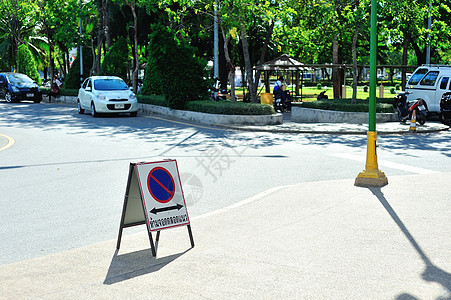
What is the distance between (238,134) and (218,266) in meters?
12.5

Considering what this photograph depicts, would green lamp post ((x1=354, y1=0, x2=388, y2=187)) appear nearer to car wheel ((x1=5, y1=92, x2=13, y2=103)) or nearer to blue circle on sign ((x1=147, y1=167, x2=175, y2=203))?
blue circle on sign ((x1=147, y1=167, x2=175, y2=203))

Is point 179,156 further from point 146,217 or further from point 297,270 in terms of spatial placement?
point 297,270

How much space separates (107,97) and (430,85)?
1260 centimetres

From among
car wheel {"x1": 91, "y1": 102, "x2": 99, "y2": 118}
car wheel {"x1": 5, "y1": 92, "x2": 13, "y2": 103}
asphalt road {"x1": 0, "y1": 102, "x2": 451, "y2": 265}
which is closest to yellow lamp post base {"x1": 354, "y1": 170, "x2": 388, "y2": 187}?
asphalt road {"x1": 0, "y1": 102, "x2": 451, "y2": 265}

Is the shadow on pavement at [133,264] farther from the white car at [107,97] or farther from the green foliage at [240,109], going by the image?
the white car at [107,97]

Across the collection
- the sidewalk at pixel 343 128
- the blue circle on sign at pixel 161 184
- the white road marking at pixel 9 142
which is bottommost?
the sidewalk at pixel 343 128

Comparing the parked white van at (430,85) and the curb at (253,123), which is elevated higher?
the parked white van at (430,85)

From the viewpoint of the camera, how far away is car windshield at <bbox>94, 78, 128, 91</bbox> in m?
23.9

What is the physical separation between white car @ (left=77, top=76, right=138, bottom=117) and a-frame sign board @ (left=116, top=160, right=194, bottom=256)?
17.5 m

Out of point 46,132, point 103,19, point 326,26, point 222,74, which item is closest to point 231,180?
point 46,132

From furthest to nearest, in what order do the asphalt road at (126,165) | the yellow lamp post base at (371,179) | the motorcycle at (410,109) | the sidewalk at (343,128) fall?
1. the motorcycle at (410,109)
2. the sidewalk at (343,128)
3. the yellow lamp post base at (371,179)
4. the asphalt road at (126,165)

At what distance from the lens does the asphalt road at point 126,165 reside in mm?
6980

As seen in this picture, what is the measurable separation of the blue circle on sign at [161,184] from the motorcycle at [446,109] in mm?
16810

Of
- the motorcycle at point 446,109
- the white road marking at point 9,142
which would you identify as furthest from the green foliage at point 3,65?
the motorcycle at point 446,109
